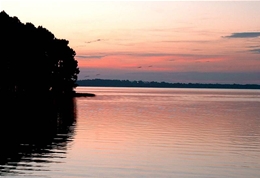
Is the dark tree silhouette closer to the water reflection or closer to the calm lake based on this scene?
the water reflection

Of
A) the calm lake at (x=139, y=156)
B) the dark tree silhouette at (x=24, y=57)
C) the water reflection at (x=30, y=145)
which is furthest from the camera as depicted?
the dark tree silhouette at (x=24, y=57)

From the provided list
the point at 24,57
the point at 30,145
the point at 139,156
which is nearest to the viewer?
the point at 139,156

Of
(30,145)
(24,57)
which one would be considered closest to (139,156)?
(30,145)

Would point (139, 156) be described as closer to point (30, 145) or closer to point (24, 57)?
point (30, 145)

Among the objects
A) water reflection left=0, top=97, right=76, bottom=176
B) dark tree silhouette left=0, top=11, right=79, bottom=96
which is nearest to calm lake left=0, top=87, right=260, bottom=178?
water reflection left=0, top=97, right=76, bottom=176

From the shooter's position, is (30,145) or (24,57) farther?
(24,57)

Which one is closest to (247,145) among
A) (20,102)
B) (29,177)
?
(29,177)

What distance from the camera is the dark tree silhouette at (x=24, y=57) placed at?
81000 mm

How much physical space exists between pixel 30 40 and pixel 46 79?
1068 cm

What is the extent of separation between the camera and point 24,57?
282 ft

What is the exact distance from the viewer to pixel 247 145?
3831cm

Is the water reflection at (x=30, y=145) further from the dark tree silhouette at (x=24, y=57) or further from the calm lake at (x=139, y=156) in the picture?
the dark tree silhouette at (x=24, y=57)

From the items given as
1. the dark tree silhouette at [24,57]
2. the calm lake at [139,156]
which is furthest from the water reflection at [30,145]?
the dark tree silhouette at [24,57]

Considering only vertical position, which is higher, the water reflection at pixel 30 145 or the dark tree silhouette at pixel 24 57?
the dark tree silhouette at pixel 24 57
